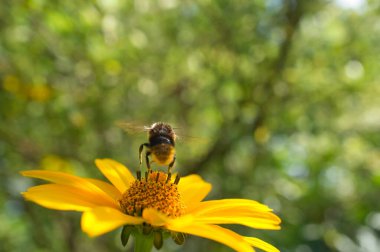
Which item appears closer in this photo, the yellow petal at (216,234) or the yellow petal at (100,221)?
the yellow petal at (100,221)

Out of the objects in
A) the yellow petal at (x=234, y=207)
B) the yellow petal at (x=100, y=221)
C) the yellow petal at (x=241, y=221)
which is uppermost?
the yellow petal at (x=234, y=207)

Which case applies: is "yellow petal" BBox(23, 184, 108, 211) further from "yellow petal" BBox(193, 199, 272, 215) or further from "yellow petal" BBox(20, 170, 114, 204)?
"yellow petal" BBox(193, 199, 272, 215)

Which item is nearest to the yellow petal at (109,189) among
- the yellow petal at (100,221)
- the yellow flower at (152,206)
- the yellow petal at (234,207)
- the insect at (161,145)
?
the yellow flower at (152,206)

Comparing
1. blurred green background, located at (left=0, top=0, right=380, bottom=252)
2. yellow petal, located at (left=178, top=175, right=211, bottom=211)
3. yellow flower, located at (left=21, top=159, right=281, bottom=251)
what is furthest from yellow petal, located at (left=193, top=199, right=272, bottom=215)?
blurred green background, located at (left=0, top=0, right=380, bottom=252)

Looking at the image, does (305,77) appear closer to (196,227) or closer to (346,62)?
(346,62)

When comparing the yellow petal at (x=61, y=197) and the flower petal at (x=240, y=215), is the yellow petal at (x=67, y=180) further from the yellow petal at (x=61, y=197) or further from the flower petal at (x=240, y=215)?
the flower petal at (x=240, y=215)

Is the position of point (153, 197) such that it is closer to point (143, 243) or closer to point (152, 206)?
point (152, 206)
